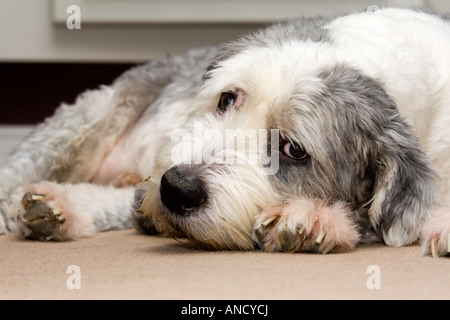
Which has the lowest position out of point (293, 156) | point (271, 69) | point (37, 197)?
point (37, 197)

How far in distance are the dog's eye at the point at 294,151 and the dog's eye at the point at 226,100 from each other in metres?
0.30

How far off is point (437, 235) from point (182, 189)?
0.88 metres

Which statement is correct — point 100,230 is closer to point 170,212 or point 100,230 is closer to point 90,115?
point 90,115

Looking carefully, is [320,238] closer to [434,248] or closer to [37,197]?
[434,248]

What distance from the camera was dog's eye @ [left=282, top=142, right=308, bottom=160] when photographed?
8.44 feet

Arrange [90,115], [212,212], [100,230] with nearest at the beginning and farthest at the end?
[212,212], [100,230], [90,115]

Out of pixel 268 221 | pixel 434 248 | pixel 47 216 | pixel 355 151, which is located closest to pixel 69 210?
pixel 47 216

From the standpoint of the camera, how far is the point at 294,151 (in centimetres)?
258

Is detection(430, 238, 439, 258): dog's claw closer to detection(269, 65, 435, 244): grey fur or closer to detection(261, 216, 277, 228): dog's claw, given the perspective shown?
detection(269, 65, 435, 244): grey fur

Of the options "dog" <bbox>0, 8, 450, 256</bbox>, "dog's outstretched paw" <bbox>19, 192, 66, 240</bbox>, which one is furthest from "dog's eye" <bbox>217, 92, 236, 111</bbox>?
"dog's outstretched paw" <bbox>19, 192, 66, 240</bbox>
